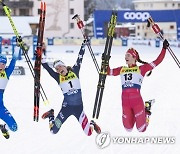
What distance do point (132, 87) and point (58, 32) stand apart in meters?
44.9

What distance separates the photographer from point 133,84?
793 cm

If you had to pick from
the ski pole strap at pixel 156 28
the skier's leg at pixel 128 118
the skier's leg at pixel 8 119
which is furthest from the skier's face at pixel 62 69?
the ski pole strap at pixel 156 28

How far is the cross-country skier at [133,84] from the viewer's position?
7898mm

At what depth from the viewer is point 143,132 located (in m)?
8.25

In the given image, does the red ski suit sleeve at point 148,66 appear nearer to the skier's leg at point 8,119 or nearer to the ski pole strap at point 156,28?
the ski pole strap at point 156,28

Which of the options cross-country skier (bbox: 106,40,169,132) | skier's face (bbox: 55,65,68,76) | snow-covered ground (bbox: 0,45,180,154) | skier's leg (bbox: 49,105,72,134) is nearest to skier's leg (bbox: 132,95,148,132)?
cross-country skier (bbox: 106,40,169,132)

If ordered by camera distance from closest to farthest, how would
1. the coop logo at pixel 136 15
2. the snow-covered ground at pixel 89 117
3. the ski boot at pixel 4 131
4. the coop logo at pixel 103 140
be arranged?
Result: 1. the snow-covered ground at pixel 89 117
2. the coop logo at pixel 103 140
3. the ski boot at pixel 4 131
4. the coop logo at pixel 136 15

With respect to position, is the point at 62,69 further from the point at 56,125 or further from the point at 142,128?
the point at 142,128

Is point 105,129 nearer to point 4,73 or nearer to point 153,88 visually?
point 4,73

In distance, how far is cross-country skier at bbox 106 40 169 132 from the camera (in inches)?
311

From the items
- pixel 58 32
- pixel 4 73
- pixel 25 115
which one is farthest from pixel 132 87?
pixel 58 32

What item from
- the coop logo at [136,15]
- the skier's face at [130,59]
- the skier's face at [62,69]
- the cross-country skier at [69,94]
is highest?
the coop logo at [136,15]

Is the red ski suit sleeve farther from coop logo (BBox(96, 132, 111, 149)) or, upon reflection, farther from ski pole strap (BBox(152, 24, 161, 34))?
coop logo (BBox(96, 132, 111, 149))

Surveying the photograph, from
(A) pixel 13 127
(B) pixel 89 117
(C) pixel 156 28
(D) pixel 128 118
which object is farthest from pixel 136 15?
(A) pixel 13 127
